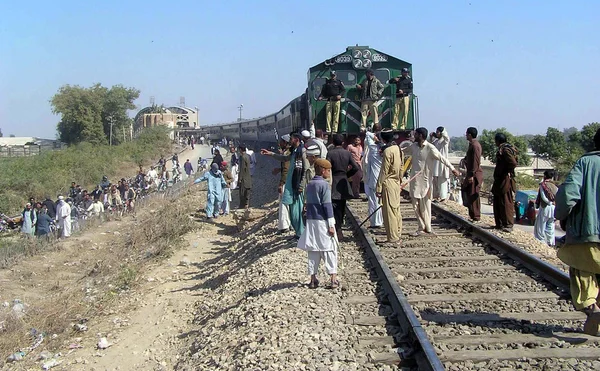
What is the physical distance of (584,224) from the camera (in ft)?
15.3

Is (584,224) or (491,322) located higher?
(584,224)

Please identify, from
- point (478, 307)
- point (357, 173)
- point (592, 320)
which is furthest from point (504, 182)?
point (592, 320)

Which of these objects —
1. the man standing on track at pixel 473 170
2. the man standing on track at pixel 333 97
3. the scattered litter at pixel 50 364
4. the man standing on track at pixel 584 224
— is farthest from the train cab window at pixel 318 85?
the man standing on track at pixel 584 224

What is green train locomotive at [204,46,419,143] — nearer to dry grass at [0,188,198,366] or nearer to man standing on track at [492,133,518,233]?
dry grass at [0,188,198,366]

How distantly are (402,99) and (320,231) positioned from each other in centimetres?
949

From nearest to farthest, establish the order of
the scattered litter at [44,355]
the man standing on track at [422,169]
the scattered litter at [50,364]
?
the scattered litter at [50,364]
the scattered litter at [44,355]
the man standing on track at [422,169]

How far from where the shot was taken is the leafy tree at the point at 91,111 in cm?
6319

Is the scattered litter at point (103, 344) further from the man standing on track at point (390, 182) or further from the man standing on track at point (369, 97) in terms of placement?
the man standing on track at point (369, 97)

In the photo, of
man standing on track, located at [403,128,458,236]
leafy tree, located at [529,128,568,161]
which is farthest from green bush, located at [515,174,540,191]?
man standing on track, located at [403,128,458,236]

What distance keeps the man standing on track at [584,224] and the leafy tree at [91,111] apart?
208 ft

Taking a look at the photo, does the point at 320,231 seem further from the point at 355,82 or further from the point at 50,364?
the point at 355,82

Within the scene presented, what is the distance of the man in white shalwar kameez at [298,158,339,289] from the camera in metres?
6.51

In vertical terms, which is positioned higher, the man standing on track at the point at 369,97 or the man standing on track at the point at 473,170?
the man standing on track at the point at 369,97

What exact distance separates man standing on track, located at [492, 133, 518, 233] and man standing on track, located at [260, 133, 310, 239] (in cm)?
299
